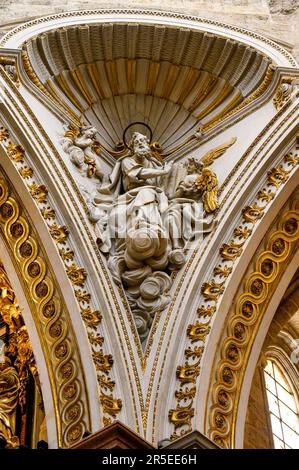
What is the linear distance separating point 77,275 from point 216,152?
2.46 m

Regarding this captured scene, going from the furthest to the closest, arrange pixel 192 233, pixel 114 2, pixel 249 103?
pixel 114 2 < pixel 249 103 < pixel 192 233

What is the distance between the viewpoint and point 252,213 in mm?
12281

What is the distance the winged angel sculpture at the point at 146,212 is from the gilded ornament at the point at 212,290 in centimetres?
38

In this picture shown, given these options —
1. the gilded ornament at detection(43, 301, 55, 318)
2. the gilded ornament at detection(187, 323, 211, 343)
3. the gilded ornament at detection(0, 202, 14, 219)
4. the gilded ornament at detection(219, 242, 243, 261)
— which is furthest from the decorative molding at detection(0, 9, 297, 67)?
the gilded ornament at detection(187, 323, 211, 343)

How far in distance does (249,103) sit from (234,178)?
120 cm

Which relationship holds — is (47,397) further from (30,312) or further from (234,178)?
(234,178)

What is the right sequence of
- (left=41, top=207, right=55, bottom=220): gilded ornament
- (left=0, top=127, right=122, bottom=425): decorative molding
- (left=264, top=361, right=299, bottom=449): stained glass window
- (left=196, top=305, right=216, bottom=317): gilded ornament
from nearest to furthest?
(left=0, top=127, right=122, bottom=425): decorative molding → (left=196, top=305, right=216, bottom=317): gilded ornament → (left=41, top=207, right=55, bottom=220): gilded ornament → (left=264, top=361, right=299, bottom=449): stained glass window

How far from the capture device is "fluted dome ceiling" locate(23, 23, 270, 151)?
13555 mm

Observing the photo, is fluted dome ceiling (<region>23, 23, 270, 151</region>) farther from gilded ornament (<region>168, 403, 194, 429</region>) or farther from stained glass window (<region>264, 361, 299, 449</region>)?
gilded ornament (<region>168, 403, 194, 429</region>)

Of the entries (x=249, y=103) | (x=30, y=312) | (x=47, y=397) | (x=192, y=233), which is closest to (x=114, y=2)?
(x=249, y=103)

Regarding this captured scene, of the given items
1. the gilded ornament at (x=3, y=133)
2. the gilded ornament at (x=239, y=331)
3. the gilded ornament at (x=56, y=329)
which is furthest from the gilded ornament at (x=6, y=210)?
the gilded ornament at (x=239, y=331)

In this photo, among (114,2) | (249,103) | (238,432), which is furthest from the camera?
(114,2)

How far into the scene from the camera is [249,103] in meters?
13.3

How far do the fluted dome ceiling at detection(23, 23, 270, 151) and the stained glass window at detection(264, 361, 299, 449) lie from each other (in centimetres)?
341
